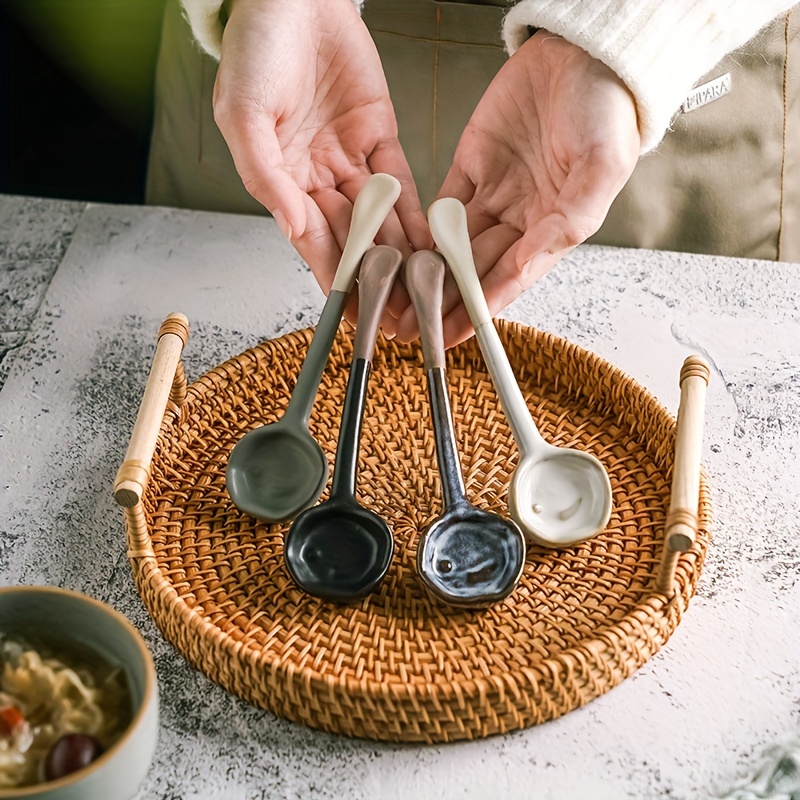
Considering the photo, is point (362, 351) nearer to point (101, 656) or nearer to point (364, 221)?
point (364, 221)

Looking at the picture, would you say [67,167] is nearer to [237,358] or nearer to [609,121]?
[237,358]

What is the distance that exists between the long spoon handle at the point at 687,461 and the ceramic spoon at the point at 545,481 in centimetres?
7

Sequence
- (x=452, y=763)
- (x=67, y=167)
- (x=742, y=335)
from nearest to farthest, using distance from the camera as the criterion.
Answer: (x=452, y=763)
(x=742, y=335)
(x=67, y=167)

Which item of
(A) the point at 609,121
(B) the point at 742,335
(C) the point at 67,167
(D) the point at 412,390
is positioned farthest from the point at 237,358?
(C) the point at 67,167

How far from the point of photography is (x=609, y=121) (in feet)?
2.71

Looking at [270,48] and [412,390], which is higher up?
[270,48]

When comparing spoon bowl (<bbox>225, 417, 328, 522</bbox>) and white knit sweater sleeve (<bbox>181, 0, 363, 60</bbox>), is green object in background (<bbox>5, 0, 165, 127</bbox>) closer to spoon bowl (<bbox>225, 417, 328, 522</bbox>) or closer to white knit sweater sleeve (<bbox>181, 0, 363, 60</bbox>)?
white knit sweater sleeve (<bbox>181, 0, 363, 60</bbox>)

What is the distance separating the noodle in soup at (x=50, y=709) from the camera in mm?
516

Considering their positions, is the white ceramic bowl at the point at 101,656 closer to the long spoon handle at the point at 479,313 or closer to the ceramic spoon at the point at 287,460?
the ceramic spoon at the point at 287,460

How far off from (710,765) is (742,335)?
48cm

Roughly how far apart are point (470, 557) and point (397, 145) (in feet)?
1.51

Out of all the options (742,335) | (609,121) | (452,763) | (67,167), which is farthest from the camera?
(67,167)

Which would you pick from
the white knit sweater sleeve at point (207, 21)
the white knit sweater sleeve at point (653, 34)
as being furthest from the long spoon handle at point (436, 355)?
the white knit sweater sleeve at point (207, 21)

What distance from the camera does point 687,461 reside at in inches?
27.6
